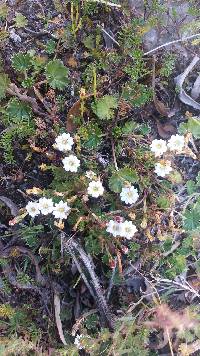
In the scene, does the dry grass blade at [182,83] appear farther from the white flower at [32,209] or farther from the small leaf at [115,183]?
the white flower at [32,209]

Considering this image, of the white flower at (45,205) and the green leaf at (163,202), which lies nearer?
the white flower at (45,205)

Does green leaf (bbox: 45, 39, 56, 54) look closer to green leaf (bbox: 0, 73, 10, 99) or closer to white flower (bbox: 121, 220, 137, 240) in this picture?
green leaf (bbox: 0, 73, 10, 99)

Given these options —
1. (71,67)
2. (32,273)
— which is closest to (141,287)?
(32,273)

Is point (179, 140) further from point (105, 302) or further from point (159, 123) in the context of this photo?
point (105, 302)

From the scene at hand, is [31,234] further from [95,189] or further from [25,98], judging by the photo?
[25,98]

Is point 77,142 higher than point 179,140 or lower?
lower

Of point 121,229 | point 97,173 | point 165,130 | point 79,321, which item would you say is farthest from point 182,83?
point 79,321

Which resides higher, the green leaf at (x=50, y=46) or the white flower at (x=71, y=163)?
the green leaf at (x=50, y=46)

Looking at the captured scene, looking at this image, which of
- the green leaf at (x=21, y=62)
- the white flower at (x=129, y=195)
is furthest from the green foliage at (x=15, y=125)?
the white flower at (x=129, y=195)
